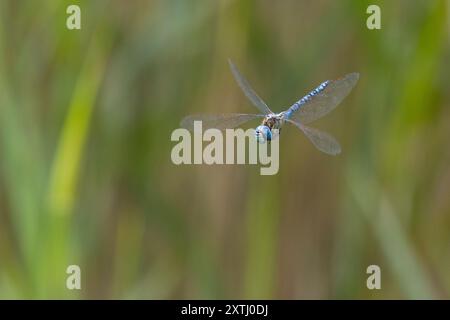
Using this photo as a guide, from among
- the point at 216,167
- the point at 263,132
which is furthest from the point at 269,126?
the point at 216,167

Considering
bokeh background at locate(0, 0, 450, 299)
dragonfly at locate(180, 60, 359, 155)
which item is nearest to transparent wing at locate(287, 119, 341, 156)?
dragonfly at locate(180, 60, 359, 155)

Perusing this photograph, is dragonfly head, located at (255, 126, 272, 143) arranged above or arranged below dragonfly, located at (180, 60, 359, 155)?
below

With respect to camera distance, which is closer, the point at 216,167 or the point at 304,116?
the point at 304,116

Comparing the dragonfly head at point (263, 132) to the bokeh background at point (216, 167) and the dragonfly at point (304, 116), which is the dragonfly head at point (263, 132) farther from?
the bokeh background at point (216, 167)

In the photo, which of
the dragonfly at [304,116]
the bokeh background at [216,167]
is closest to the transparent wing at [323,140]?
the dragonfly at [304,116]

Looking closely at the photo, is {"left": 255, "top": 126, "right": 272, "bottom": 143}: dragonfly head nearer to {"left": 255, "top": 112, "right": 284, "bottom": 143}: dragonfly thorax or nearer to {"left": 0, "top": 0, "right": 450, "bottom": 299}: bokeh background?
{"left": 255, "top": 112, "right": 284, "bottom": 143}: dragonfly thorax

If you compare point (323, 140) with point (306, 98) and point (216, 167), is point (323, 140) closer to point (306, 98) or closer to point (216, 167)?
point (306, 98)
